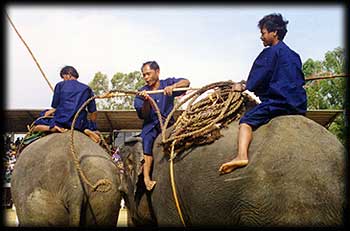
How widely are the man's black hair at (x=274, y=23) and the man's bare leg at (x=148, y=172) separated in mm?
1867

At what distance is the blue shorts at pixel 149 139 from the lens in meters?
5.48

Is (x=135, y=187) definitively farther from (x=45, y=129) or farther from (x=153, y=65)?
(x=45, y=129)

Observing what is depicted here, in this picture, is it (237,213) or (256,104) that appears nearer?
(237,213)

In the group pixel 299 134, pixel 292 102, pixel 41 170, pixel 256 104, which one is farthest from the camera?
pixel 41 170

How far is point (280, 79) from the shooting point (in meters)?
4.29

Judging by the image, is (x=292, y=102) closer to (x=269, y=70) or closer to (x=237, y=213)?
(x=269, y=70)

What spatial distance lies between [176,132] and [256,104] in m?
0.80

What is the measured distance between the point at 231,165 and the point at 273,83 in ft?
2.66

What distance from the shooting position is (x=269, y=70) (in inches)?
172

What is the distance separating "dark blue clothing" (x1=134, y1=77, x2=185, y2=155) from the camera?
5.59 metres

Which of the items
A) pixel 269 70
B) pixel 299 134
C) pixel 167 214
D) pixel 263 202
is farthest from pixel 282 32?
pixel 167 214

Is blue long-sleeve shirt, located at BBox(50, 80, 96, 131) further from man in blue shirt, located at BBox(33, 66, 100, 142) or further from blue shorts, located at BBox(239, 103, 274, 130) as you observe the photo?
blue shorts, located at BBox(239, 103, 274, 130)

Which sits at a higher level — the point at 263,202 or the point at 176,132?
the point at 176,132

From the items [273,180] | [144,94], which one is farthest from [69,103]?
[273,180]
